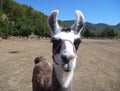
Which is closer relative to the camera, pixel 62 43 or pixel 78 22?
pixel 62 43

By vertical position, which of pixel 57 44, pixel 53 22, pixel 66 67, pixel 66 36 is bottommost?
pixel 66 67

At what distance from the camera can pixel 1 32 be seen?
208 ft

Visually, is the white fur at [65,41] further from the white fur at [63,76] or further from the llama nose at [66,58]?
the llama nose at [66,58]

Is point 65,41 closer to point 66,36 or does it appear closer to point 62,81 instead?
point 66,36

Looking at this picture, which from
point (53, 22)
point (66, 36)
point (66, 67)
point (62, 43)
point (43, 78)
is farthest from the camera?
point (43, 78)

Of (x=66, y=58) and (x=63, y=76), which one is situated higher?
(x=66, y=58)

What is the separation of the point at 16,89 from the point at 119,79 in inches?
217

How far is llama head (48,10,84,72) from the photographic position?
3955 mm

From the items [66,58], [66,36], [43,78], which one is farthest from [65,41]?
[43,78]

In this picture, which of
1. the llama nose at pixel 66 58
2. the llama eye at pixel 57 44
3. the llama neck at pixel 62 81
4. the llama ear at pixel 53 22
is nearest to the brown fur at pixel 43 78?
the llama neck at pixel 62 81

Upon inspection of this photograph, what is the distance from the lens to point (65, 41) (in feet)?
13.9

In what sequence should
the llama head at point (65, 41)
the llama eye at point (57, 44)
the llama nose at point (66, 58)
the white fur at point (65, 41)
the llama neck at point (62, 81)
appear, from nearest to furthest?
the llama nose at point (66, 58)
the llama head at point (65, 41)
the white fur at point (65, 41)
the llama eye at point (57, 44)
the llama neck at point (62, 81)

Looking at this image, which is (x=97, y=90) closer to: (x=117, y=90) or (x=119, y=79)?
(x=117, y=90)

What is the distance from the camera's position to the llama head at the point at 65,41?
396cm
